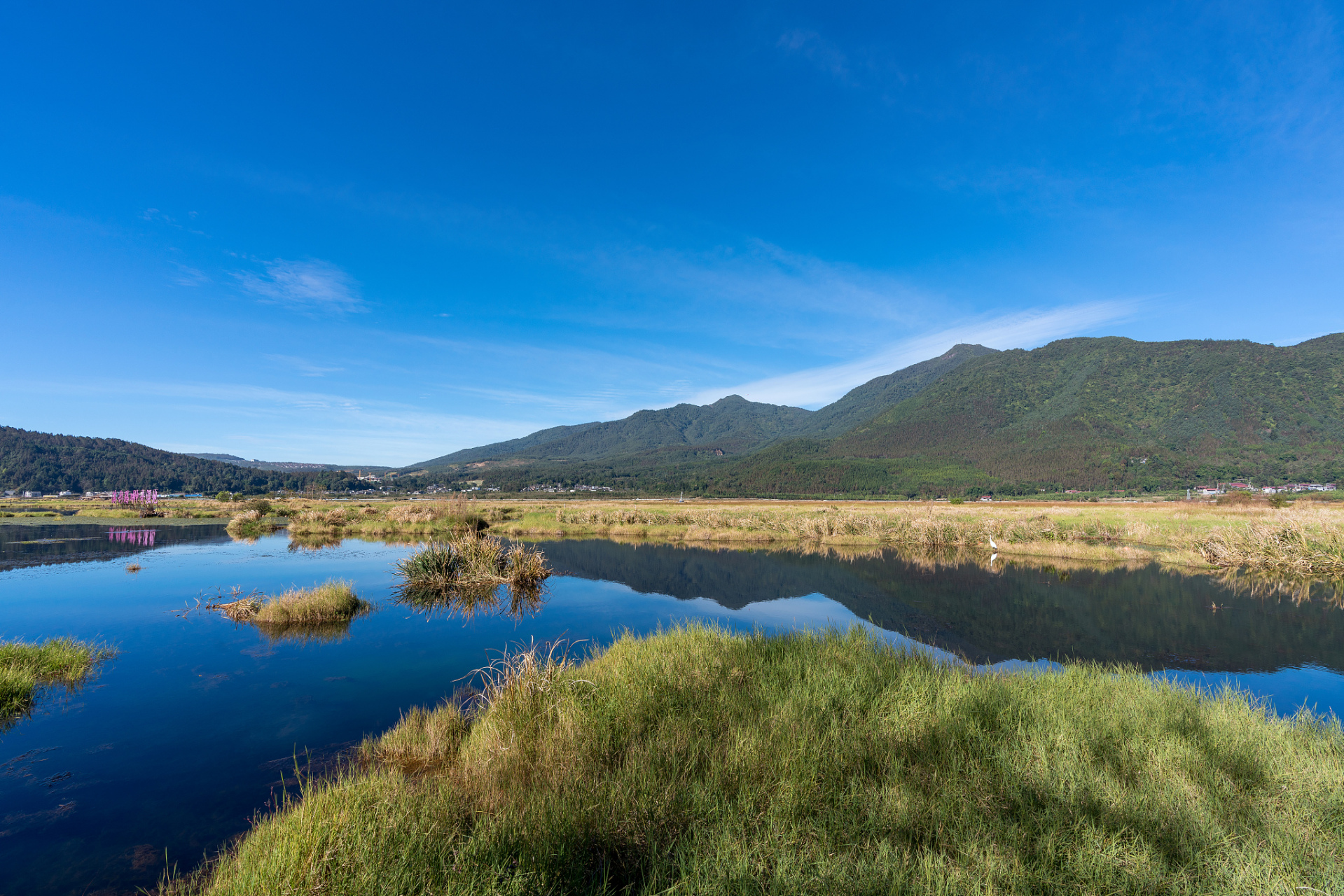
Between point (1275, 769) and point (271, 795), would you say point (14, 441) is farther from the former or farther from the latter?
point (1275, 769)

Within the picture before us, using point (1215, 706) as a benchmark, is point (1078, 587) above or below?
below

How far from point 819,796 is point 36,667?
43.1 ft

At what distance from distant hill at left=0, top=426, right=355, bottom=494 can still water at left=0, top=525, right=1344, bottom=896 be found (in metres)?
95.1

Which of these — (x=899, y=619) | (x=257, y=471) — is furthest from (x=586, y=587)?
(x=257, y=471)

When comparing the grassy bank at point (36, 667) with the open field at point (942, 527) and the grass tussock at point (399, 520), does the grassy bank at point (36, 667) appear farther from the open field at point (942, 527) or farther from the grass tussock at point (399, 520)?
the grass tussock at point (399, 520)

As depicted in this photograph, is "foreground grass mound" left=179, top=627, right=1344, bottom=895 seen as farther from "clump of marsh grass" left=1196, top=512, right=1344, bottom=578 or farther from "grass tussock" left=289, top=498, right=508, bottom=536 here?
"grass tussock" left=289, top=498, right=508, bottom=536

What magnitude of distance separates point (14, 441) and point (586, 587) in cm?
16746

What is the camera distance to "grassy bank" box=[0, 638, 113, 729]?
802cm

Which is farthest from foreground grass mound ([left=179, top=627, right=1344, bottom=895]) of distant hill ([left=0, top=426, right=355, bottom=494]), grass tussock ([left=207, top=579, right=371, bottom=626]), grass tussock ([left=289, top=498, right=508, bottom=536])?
distant hill ([left=0, top=426, right=355, bottom=494])

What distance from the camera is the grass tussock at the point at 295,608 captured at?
545 inches

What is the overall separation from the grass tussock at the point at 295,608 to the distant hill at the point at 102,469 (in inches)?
3875

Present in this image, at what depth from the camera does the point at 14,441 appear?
371ft

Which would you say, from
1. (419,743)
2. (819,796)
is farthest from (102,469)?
(819,796)

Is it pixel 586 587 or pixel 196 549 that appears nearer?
pixel 586 587
